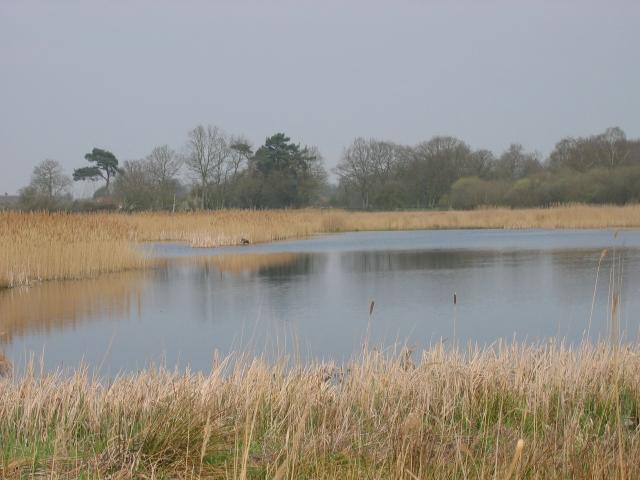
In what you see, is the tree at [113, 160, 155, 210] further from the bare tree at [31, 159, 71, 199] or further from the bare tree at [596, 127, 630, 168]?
the bare tree at [596, 127, 630, 168]

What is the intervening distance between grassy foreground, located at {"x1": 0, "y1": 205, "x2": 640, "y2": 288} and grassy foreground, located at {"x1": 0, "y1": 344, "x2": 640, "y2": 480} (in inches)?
313

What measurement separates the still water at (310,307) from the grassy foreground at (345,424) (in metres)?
0.59

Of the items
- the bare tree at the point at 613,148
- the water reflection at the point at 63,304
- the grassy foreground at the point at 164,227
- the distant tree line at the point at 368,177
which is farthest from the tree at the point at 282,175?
the water reflection at the point at 63,304

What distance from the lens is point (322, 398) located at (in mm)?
3779

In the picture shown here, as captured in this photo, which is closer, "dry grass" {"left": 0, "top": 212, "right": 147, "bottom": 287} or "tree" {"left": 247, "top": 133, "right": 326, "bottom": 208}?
"dry grass" {"left": 0, "top": 212, "right": 147, "bottom": 287}

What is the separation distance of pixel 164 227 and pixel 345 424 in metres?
19.8

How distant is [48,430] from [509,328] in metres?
4.77

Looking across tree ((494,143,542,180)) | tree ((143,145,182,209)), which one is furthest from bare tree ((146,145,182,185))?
tree ((494,143,542,180))

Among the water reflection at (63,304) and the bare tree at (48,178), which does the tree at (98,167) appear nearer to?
the bare tree at (48,178)

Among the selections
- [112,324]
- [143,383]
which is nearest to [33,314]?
[112,324]

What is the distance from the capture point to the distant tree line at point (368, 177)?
33188 millimetres

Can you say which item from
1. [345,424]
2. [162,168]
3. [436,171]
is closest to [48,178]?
[162,168]

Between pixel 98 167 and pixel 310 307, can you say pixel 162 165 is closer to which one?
pixel 98 167

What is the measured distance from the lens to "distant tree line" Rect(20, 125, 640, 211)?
33188 mm
